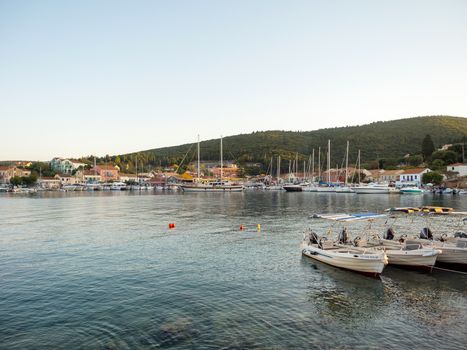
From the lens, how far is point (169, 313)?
16.7m

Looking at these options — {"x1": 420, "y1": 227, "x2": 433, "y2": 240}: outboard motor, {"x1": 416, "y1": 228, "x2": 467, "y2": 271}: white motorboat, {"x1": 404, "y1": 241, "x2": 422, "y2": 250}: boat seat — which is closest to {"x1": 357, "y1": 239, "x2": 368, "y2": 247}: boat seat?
{"x1": 404, "y1": 241, "x2": 422, "y2": 250}: boat seat

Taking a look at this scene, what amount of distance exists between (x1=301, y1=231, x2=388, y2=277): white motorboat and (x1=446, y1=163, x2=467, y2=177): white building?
419 feet

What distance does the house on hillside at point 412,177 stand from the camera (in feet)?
430

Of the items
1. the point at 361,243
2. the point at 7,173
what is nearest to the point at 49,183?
the point at 7,173

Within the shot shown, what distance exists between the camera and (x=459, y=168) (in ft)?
434

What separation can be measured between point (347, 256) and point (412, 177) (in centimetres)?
12949

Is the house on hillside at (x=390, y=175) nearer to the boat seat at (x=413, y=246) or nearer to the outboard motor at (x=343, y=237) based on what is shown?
the outboard motor at (x=343, y=237)

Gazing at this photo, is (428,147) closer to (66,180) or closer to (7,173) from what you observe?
(66,180)

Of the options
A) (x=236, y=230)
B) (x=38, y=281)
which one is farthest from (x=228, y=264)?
(x=236, y=230)

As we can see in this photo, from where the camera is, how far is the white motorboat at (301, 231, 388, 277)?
872 inches

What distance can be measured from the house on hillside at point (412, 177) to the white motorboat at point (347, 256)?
116 metres

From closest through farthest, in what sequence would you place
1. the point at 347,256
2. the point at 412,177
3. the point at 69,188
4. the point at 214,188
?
1. the point at 347,256
2. the point at 412,177
3. the point at 214,188
4. the point at 69,188

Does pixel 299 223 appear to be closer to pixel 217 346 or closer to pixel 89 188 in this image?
pixel 217 346

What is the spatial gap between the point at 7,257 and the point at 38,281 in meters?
8.56
